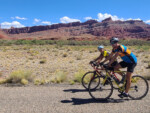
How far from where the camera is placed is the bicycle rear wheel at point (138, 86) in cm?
552

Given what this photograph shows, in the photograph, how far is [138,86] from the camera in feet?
18.7

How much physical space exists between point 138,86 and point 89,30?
6455 inches

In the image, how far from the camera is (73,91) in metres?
6.29

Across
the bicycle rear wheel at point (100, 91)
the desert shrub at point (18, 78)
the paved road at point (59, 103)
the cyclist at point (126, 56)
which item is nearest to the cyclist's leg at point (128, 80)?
the cyclist at point (126, 56)

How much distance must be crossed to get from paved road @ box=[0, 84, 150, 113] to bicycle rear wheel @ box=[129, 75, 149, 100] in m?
0.19

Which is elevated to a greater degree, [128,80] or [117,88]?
[128,80]

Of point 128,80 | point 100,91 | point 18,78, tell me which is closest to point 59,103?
point 100,91

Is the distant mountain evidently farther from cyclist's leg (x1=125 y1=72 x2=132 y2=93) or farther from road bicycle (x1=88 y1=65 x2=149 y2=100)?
cyclist's leg (x1=125 y1=72 x2=132 y2=93)

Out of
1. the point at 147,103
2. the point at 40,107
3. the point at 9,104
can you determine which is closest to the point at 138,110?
the point at 147,103

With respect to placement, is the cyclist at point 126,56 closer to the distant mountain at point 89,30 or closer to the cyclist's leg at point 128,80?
the cyclist's leg at point 128,80

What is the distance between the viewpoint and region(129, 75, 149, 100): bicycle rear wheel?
18.1ft

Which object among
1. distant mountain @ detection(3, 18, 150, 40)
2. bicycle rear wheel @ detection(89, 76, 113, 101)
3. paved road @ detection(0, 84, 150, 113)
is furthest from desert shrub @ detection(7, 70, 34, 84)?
distant mountain @ detection(3, 18, 150, 40)

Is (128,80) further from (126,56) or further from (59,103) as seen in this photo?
Answer: (59,103)

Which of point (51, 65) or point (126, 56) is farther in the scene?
point (51, 65)
